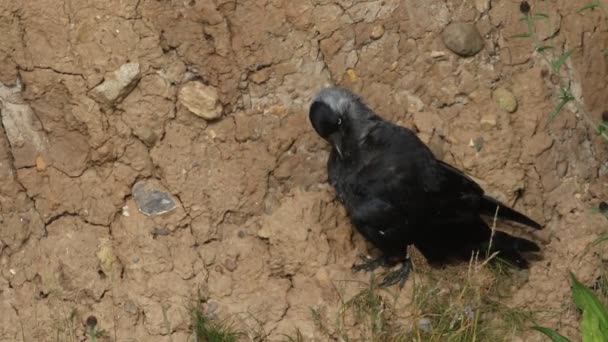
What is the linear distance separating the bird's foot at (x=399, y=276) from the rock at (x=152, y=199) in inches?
51.5

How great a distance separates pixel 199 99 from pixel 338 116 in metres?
0.82

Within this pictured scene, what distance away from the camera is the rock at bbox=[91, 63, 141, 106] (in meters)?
6.22

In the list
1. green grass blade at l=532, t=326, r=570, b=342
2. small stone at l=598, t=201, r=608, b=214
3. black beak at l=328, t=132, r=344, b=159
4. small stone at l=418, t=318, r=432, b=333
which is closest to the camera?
green grass blade at l=532, t=326, r=570, b=342

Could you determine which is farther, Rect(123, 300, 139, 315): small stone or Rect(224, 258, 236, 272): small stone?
Rect(224, 258, 236, 272): small stone

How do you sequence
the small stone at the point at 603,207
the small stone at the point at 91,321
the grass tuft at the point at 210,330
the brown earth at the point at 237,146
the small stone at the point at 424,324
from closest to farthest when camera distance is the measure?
the small stone at the point at 424,324, the grass tuft at the point at 210,330, the small stone at the point at 91,321, the brown earth at the point at 237,146, the small stone at the point at 603,207

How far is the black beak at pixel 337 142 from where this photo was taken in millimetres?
6395

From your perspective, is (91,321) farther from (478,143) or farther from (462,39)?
(462,39)

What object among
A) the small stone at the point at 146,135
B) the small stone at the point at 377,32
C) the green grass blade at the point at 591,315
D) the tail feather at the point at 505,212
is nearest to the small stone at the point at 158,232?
the small stone at the point at 146,135

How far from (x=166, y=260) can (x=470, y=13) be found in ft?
7.80

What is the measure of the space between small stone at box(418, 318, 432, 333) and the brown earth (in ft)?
1.98

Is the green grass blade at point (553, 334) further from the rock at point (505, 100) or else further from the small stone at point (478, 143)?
the rock at point (505, 100)

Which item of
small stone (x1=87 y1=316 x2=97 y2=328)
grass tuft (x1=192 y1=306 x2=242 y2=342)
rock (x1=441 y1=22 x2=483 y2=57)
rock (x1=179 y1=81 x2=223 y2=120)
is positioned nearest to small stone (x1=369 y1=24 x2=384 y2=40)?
rock (x1=441 y1=22 x2=483 y2=57)

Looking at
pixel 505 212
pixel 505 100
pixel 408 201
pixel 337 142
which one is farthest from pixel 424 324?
pixel 505 100

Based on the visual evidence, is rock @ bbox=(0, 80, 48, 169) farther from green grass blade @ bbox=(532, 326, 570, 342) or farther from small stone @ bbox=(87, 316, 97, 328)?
green grass blade @ bbox=(532, 326, 570, 342)
